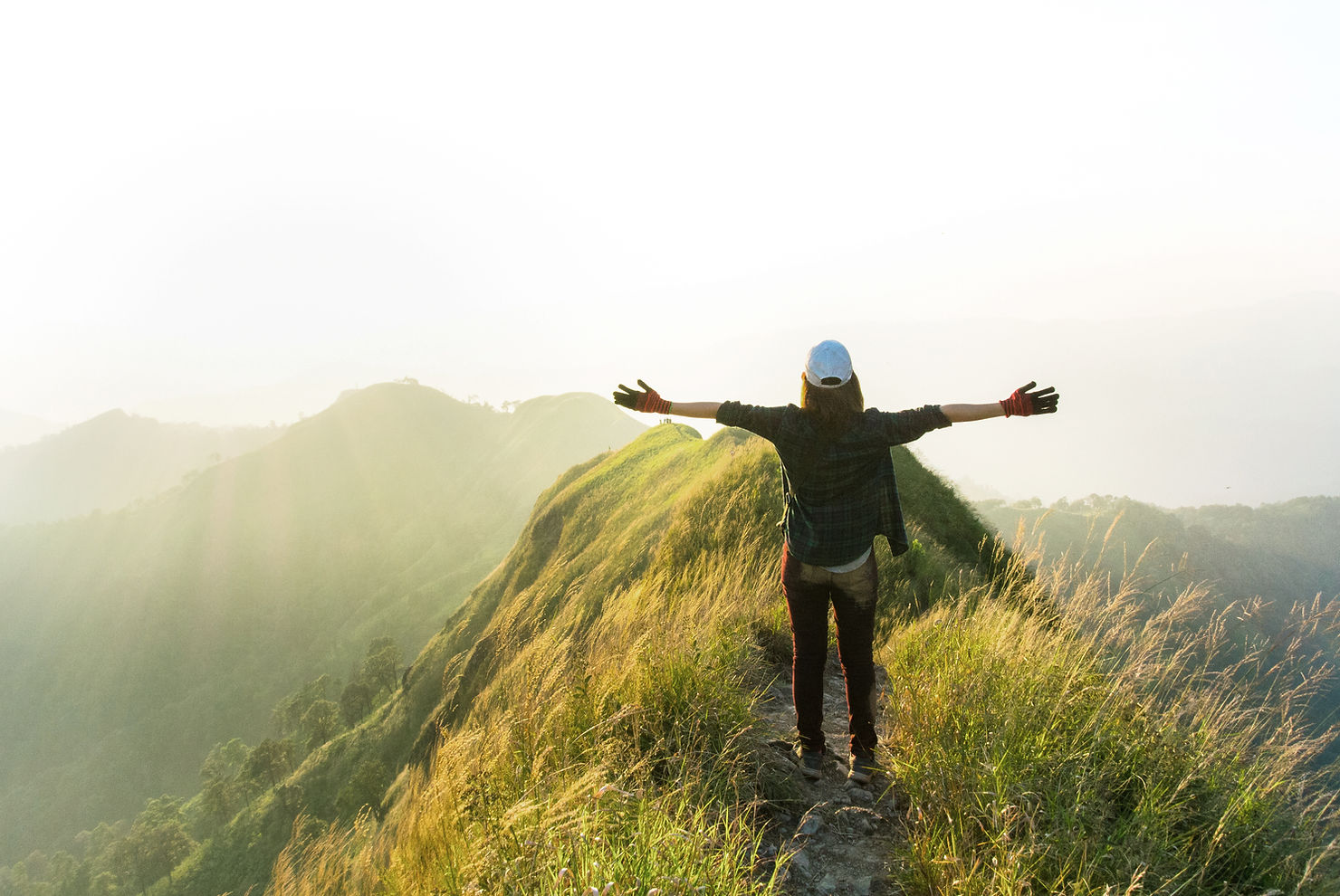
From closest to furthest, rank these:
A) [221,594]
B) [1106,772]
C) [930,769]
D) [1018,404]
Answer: [1106,772]
[930,769]
[1018,404]
[221,594]

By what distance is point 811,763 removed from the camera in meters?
4.36

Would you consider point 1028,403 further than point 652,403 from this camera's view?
No

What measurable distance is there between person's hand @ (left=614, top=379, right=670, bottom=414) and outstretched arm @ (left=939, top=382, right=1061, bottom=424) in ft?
6.19

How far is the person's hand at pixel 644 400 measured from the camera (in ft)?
14.8

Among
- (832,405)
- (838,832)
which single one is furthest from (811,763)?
(832,405)

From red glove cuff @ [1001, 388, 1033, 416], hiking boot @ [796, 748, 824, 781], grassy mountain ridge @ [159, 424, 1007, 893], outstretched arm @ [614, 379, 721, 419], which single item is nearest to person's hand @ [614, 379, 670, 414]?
outstretched arm @ [614, 379, 721, 419]

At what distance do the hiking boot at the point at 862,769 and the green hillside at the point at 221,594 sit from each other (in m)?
114

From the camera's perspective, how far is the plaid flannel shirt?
396 centimetres

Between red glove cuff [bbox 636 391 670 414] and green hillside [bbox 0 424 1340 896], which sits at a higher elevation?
red glove cuff [bbox 636 391 670 414]

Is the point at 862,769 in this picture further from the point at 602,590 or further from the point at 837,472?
the point at 602,590

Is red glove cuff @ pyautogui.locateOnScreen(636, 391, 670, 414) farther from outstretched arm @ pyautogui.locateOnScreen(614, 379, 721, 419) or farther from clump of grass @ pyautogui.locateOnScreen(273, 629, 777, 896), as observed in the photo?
clump of grass @ pyautogui.locateOnScreen(273, 629, 777, 896)

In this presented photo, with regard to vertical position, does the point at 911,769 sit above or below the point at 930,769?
below

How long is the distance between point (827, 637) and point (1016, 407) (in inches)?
75.7

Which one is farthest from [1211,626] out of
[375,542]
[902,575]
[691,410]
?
[375,542]
